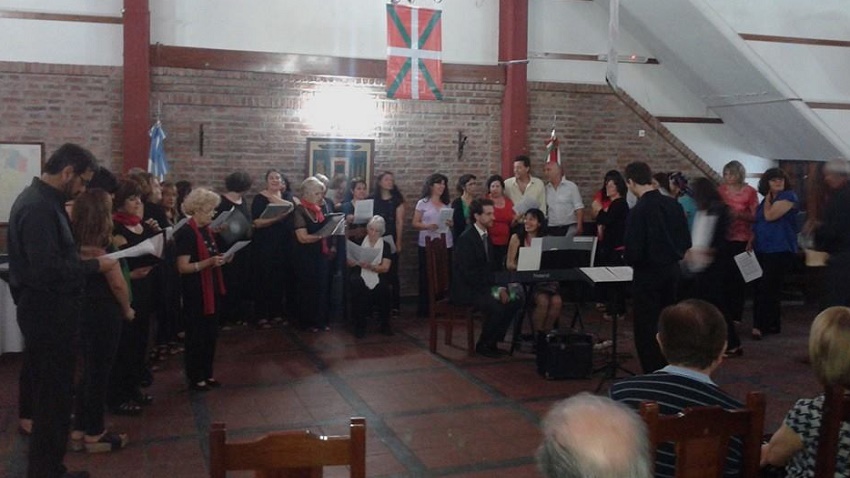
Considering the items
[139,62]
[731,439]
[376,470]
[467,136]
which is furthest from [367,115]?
[731,439]

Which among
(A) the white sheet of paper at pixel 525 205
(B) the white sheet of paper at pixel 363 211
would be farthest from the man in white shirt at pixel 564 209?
(B) the white sheet of paper at pixel 363 211

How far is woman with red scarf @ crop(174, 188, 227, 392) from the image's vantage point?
208 inches

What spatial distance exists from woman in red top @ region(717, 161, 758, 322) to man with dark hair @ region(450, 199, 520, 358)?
2018 millimetres

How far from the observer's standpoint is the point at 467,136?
9.87 m

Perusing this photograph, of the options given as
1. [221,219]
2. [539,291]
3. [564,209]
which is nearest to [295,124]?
[221,219]

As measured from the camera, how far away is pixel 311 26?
363 inches

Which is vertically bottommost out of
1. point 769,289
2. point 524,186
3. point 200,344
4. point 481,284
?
point 200,344

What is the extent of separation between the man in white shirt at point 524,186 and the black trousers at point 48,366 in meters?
6.01

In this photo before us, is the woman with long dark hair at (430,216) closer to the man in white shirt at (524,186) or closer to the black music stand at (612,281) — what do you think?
the man in white shirt at (524,186)

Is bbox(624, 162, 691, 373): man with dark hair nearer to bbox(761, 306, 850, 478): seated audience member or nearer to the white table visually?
bbox(761, 306, 850, 478): seated audience member

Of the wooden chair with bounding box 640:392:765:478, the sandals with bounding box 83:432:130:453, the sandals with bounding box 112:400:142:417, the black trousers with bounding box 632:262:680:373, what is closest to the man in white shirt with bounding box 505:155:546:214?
the black trousers with bounding box 632:262:680:373

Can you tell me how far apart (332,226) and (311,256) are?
1.20 feet

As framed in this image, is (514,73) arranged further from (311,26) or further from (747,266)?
(747,266)

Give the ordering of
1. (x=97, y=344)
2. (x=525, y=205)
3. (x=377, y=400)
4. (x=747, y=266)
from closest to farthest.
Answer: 1. (x=97, y=344)
2. (x=377, y=400)
3. (x=747, y=266)
4. (x=525, y=205)
